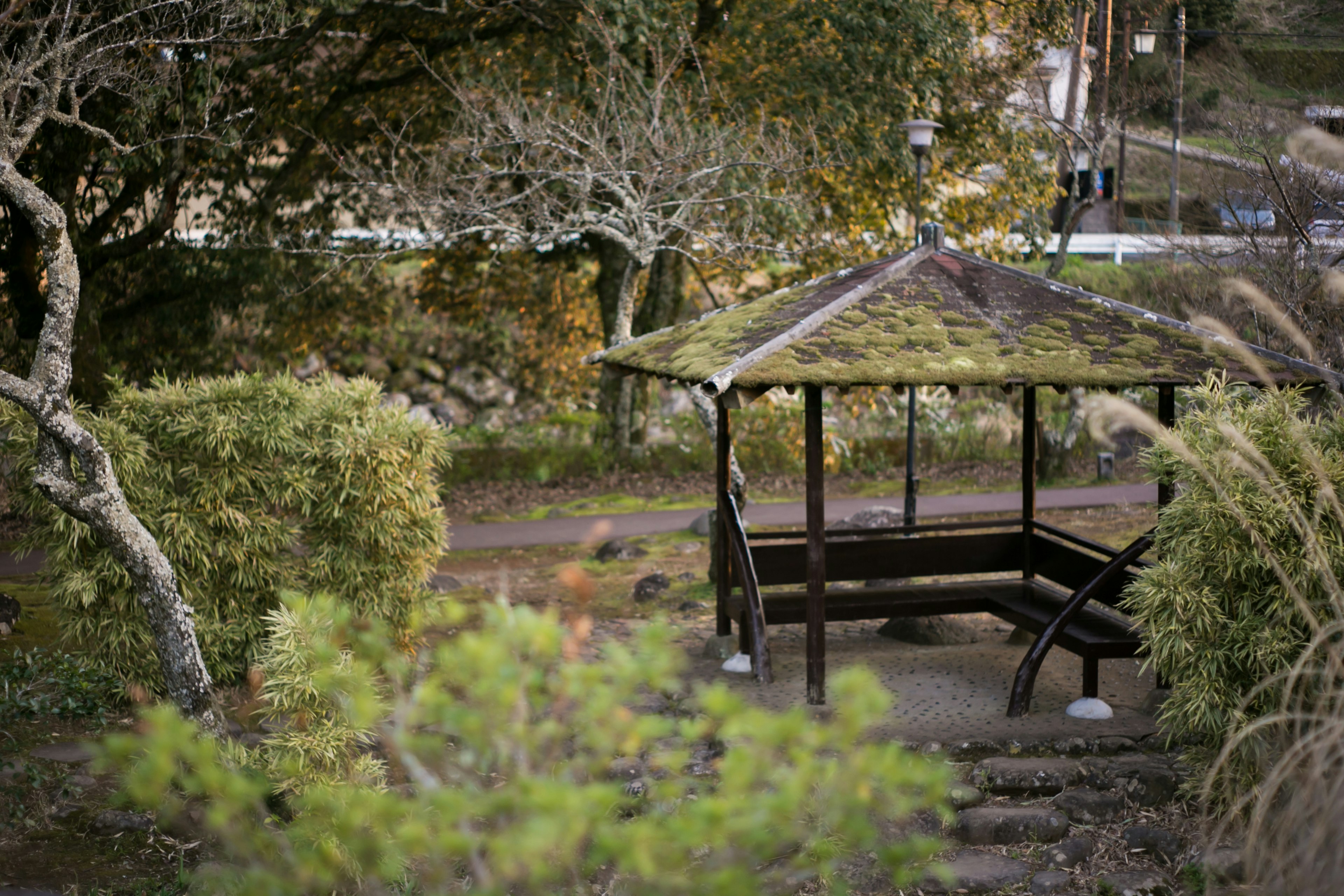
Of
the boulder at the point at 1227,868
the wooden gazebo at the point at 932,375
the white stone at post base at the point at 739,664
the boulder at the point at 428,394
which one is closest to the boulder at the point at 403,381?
the boulder at the point at 428,394

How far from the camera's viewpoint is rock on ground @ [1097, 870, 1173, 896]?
465cm

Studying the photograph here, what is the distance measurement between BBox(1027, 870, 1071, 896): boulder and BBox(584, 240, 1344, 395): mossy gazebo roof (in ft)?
8.54

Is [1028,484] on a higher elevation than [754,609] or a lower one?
higher

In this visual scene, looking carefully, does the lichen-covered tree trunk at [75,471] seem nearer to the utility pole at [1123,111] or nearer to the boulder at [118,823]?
the boulder at [118,823]

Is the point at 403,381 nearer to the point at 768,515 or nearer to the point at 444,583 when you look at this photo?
the point at 768,515

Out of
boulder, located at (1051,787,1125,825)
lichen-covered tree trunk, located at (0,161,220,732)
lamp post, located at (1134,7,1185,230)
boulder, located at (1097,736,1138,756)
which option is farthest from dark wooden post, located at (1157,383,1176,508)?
lichen-covered tree trunk, located at (0,161,220,732)

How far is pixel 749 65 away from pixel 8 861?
33.4ft

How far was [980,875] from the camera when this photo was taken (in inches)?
190

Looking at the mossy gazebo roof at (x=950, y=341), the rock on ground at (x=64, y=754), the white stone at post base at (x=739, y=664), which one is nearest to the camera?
the rock on ground at (x=64, y=754)

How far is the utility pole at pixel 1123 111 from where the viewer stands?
568 inches

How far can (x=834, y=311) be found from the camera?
6.88 m

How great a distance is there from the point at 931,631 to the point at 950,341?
2718 millimetres

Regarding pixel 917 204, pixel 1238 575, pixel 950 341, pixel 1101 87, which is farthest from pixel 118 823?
pixel 1101 87

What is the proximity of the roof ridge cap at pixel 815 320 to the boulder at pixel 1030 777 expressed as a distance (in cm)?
245
